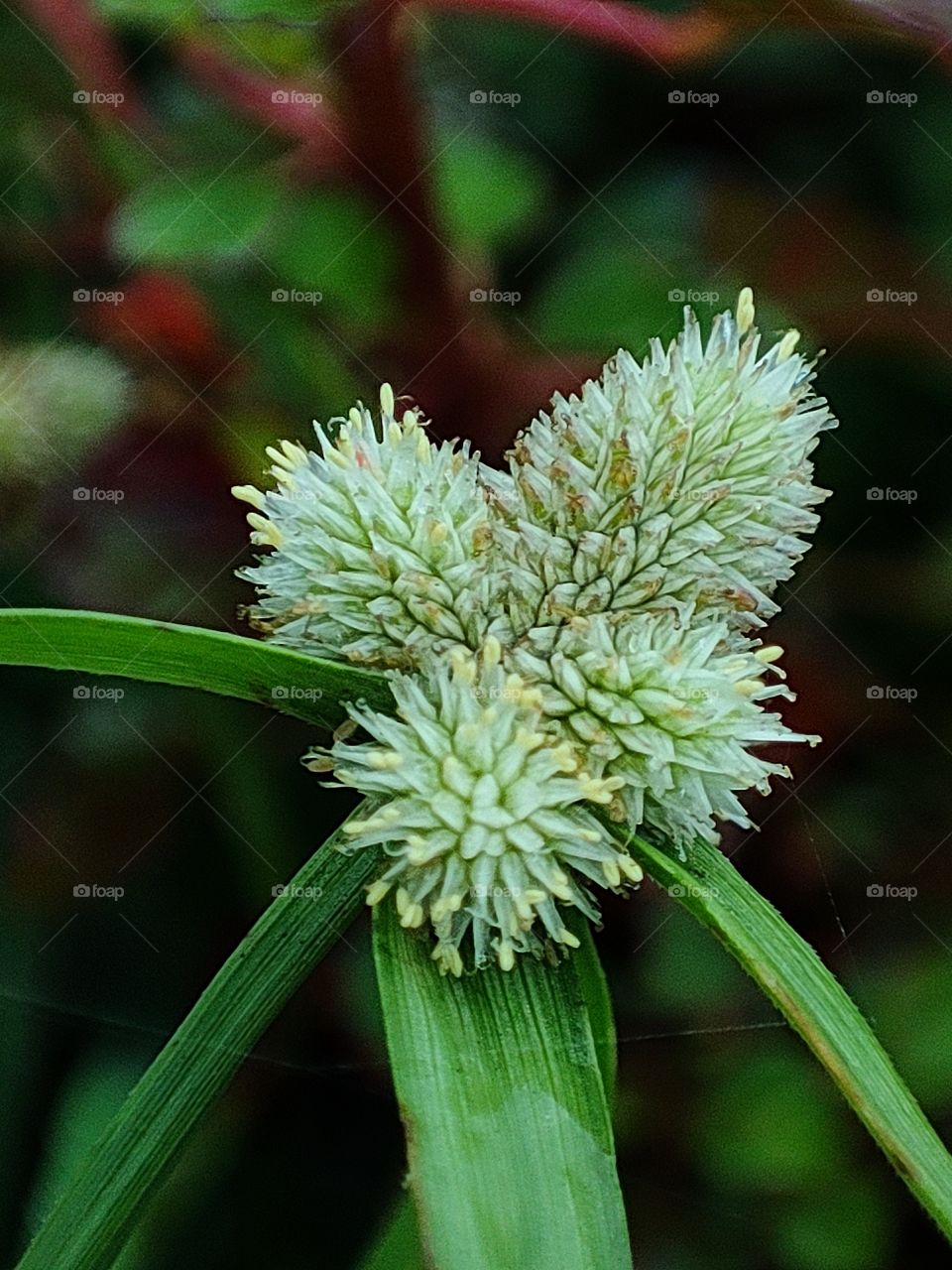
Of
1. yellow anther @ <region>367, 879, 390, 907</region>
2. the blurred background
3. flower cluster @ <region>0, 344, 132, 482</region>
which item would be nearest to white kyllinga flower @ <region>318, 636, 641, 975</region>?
yellow anther @ <region>367, 879, 390, 907</region>

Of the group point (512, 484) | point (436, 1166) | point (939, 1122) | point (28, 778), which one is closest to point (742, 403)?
point (512, 484)

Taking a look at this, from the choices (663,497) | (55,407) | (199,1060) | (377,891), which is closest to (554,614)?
(663,497)

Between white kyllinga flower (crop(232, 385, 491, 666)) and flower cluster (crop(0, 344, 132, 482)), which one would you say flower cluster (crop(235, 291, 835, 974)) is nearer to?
white kyllinga flower (crop(232, 385, 491, 666))

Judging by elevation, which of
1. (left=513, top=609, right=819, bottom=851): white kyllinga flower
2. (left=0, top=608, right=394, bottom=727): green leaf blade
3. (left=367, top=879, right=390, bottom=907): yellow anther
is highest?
(left=0, top=608, right=394, bottom=727): green leaf blade

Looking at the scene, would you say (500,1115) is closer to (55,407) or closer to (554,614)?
(554,614)

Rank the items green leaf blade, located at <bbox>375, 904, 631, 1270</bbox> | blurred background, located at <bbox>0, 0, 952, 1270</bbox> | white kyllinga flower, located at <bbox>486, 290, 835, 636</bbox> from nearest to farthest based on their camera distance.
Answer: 1. green leaf blade, located at <bbox>375, 904, 631, 1270</bbox>
2. white kyllinga flower, located at <bbox>486, 290, 835, 636</bbox>
3. blurred background, located at <bbox>0, 0, 952, 1270</bbox>

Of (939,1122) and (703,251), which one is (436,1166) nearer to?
(939,1122)
